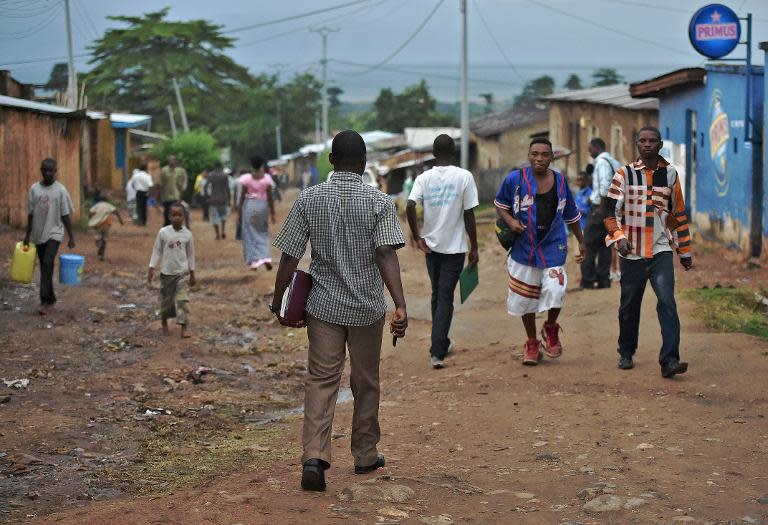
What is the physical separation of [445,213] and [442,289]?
0.63 meters

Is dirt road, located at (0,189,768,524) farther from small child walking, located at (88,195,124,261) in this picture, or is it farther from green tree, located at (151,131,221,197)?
green tree, located at (151,131,221,197)

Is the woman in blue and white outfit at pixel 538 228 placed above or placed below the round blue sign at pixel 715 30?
below

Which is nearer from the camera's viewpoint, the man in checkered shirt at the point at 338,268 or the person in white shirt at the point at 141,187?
the man in checkered shirt at the point at 338,268

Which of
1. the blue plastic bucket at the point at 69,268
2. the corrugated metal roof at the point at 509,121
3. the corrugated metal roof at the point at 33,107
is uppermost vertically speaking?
the corrugated metal roof at the point at 509,121

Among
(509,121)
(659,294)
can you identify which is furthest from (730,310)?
(509,121)

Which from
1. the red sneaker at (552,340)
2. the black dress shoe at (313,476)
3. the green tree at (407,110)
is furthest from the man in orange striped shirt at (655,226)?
the green tree at (407,110)

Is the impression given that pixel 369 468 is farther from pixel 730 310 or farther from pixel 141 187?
pixel 141 187

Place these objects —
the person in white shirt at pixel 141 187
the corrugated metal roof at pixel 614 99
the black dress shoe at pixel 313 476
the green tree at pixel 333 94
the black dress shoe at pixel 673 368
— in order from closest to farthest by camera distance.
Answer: the black dress shoe at pixel 313 476 < the black dress shoe at pixel 673 368 < the corrugated metal roof at pixel 614 99 < the person in white shirt at pixel 141 187 < the green tree at pixel 333 94

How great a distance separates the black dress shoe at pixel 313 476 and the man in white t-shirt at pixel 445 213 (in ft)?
12.5

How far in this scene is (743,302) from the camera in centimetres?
1176

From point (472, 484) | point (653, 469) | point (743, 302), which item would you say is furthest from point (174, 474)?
point (743, 302)

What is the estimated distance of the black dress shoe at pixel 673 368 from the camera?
332 inches

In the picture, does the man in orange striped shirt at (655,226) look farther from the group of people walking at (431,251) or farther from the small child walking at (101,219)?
the small child walking at (101,219)

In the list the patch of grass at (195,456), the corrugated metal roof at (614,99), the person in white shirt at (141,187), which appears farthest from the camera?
the person in white shirt at (141,187)
